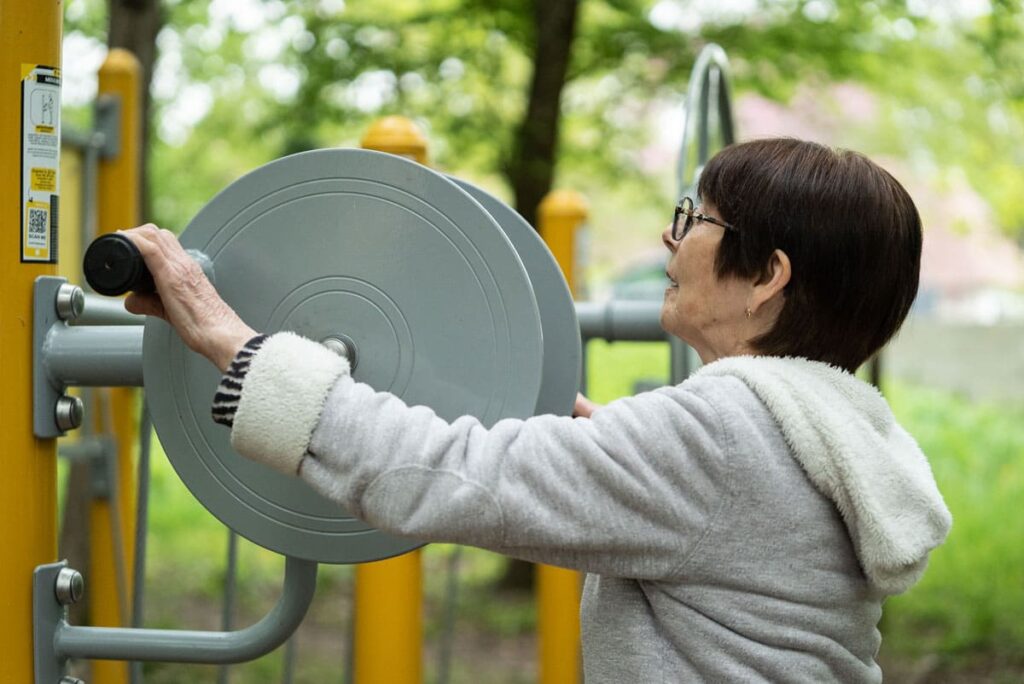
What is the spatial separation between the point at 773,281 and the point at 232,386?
675mm

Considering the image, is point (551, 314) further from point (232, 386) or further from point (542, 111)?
point (542, 111)

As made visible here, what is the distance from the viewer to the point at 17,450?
1.53 metres

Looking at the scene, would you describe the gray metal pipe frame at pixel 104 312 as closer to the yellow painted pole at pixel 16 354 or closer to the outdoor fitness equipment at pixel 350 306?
the yellow painted pole at pixel 16 354

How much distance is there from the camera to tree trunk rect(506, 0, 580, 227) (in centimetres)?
684

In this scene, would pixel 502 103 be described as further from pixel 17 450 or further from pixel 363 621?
pixel 17 450

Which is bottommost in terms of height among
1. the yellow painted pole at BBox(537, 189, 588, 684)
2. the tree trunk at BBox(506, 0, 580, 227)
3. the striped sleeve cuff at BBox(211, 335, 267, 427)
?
the yellow painted pole at BBox(537, 189, 588, 684)

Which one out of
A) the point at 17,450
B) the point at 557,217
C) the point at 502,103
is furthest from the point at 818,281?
the point at 502,103

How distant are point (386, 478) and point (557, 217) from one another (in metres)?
2.99

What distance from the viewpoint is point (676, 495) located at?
52.0 inches

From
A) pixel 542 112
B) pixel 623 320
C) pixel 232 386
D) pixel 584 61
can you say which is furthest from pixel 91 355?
pixel 584 61

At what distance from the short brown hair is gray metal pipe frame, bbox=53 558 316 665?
2.24 ft

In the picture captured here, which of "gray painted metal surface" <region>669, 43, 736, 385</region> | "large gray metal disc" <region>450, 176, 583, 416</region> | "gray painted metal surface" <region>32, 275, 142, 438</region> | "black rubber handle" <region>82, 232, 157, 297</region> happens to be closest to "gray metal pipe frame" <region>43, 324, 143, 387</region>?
"gray painted metal surface" <region>32, 275, 142, 438</region>

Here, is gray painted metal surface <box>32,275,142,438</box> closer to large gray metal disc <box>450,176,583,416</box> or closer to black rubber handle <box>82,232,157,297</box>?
black rubber handle <box>82,232,157,297</box>

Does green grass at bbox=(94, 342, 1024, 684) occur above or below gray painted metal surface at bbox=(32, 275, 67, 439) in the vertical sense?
below
